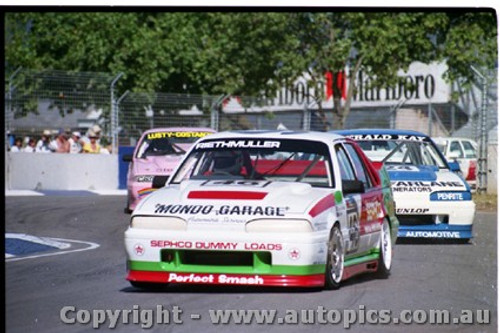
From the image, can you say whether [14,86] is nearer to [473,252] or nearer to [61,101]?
[61,101]

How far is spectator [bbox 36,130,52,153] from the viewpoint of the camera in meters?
20.5

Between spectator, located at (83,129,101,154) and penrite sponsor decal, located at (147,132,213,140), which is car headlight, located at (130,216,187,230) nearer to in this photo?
penrite sponsor decal, located at (147,132,213,140)

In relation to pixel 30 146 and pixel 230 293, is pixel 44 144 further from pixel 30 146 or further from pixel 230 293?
pixel 230 293

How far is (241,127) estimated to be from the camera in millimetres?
22812

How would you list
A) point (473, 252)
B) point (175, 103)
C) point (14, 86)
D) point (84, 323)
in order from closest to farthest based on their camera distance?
1. point (84, 323)
2. point (473, 252)
3. point (14, 86)
4. point (175, 103)

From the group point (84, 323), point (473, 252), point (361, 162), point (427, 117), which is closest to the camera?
point (84, 323)

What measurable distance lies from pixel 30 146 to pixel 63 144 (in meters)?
0.62

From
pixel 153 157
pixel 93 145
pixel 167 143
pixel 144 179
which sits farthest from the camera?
pixel 93 145

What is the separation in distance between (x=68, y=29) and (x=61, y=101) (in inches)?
93.4

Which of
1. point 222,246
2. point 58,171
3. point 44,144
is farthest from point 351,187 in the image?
point 44,144

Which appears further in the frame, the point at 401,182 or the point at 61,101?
the point at 61,101

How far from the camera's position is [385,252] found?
7445 millimetres

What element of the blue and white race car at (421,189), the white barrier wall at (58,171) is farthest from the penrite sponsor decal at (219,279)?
the white barrier wall at (58,171)

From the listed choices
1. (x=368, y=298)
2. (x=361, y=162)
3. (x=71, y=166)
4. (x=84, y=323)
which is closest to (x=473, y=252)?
(x=361, y=162)
